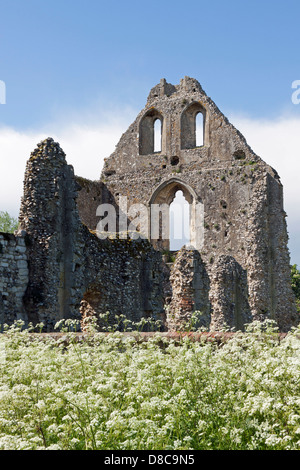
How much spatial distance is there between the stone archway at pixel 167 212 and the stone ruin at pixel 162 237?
62 millimetres

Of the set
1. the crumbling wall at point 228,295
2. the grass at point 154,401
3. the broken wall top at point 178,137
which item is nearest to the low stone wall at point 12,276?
the grass at point 154,401

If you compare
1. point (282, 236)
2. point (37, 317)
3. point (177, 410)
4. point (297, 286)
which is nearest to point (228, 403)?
point (177, 410)

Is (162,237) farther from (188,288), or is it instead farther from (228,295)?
(188,288)

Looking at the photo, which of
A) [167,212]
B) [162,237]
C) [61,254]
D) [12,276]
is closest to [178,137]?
[167,212]

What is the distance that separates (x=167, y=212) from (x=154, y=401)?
79.8ft

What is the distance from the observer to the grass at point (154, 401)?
627cm

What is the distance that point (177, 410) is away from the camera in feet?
22.0

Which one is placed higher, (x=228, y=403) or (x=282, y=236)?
(x=282, y=236)

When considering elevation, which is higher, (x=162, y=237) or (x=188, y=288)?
(x=162, y=237)

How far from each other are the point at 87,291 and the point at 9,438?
11.0 meters

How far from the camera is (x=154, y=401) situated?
6.32 metres

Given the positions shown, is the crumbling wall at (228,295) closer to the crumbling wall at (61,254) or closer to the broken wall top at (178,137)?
the crumbling wall at (61,254)

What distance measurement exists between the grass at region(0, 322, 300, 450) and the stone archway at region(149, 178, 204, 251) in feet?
67.9

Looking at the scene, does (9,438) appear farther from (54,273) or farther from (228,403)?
(54,273)
